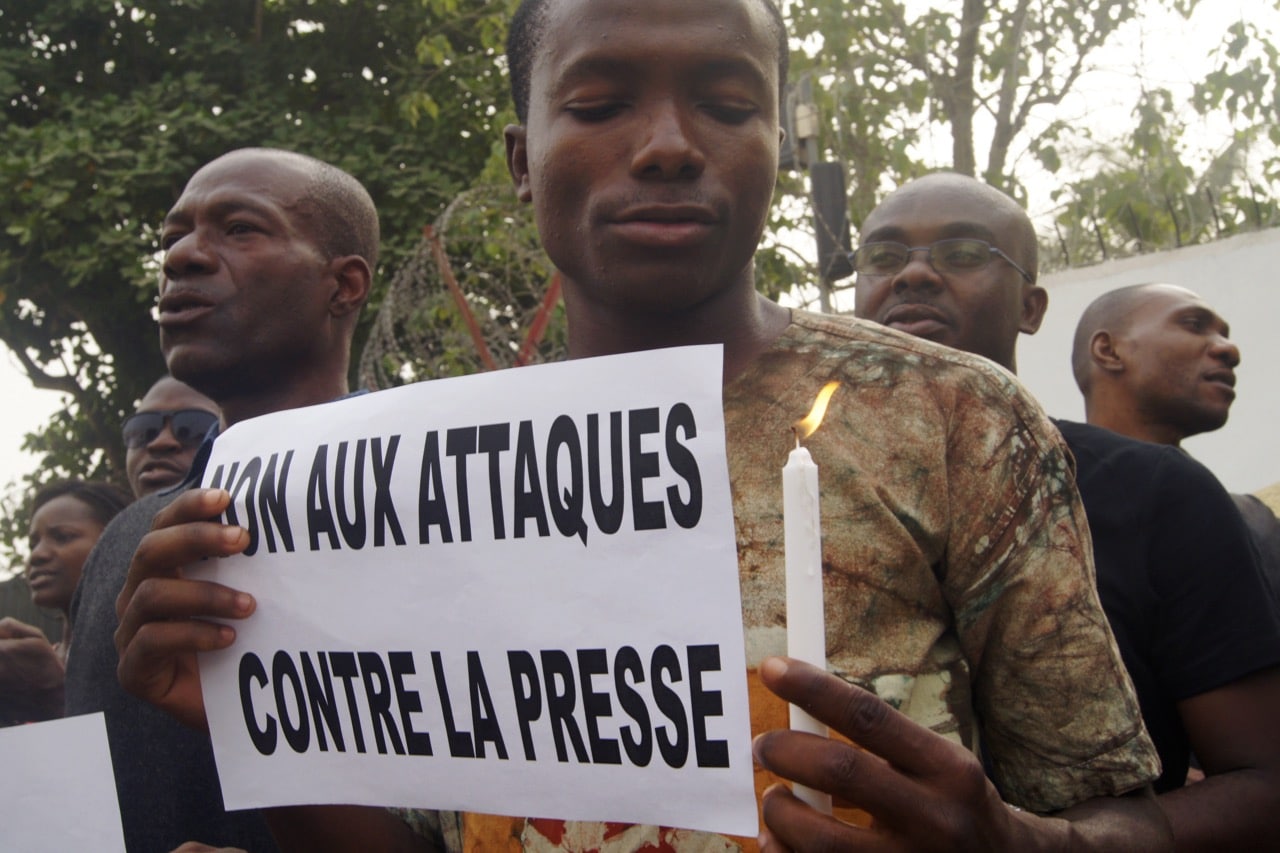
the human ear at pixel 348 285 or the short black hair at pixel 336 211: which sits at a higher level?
the short black hair at pixel 336 211

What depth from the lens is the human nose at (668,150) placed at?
1.68m

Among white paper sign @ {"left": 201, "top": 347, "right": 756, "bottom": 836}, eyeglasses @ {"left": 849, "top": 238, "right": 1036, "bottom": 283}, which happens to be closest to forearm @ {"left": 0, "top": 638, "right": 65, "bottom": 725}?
white paper sign @ {"left": 201, "top": 347, "right": 756, "bottom": 836}

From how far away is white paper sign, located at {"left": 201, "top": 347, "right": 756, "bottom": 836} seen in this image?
4.65 ft

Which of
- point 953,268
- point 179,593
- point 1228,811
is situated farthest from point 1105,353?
point 179,593

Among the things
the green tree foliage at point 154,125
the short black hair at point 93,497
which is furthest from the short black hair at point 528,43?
the green tree foliage at point 154,125

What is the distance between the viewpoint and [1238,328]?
843 cm

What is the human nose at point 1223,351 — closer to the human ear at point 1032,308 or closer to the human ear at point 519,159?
the human ear at point 1032,308

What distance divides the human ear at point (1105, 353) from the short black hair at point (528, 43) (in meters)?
2.51

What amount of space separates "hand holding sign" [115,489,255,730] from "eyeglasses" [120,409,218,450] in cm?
301

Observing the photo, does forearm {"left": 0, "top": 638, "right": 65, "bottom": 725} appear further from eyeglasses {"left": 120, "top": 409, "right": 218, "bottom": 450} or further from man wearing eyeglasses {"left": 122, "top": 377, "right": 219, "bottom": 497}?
eyeglasses {"left": 120, "top": 409, "right": 218, "bottom": 450}

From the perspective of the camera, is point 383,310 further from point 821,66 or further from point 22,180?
point 22,180

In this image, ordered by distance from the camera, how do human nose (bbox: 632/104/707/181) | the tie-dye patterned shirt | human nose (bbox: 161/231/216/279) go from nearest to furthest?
the tie-dye patterned shirt, human nose (bbox: 632/104/707/181), human nose (bbox: 161/231/216/279)

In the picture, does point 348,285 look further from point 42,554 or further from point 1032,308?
point 42,554

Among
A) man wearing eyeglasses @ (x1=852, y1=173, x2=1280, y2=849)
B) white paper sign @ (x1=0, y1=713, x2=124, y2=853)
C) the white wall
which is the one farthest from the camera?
the white wall
